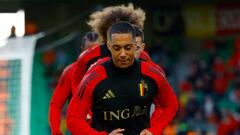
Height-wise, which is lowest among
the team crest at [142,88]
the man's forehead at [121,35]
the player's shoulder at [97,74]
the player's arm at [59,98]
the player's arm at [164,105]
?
the player's arm at [59,98]

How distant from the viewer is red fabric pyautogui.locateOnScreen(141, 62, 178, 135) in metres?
4.70

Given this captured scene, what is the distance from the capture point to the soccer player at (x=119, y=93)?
177 inches

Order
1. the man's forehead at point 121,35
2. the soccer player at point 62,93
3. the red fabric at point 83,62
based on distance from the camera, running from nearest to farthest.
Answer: the man's forehead at point 121,35, the red fabric at point 83,62, the soccer player at point 62,93

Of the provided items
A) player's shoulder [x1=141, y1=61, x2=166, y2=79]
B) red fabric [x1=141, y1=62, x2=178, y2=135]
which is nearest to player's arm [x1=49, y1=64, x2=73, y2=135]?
red fabric [x1=141, y1=62, x2=178, y2=135]

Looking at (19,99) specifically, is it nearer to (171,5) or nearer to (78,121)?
(78,121)

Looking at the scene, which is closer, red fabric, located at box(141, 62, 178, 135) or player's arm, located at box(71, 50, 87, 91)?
red fabric, located at box(141, 62, 178, 135)

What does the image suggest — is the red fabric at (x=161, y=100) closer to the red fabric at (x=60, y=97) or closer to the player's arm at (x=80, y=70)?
the player's arm at (x=80, y=70)

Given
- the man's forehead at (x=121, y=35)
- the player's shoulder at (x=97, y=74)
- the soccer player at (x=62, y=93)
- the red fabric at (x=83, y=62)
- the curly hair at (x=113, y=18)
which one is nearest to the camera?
the man's forehead at (x=121, y=35)

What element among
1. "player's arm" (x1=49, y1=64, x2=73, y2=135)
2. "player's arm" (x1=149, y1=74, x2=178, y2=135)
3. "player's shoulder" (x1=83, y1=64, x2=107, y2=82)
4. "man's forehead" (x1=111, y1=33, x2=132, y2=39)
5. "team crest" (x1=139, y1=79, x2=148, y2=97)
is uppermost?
"man's forehead" (x1=111, y1=33, x2=132, y2=39)

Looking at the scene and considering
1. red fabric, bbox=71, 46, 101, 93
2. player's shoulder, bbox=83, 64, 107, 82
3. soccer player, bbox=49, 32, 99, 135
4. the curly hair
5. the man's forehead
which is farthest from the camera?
soccer player, bbox=49, 32, 99, 135

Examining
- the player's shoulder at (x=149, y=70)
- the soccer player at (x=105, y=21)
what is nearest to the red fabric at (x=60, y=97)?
the soccer player at (x=105, y=21)

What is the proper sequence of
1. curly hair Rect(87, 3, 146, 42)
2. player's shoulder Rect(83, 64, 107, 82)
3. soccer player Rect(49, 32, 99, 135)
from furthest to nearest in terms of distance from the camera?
soccer player Rect(49, 32, 99, 135) → curly hair Rect(87, 3, 146, 42) → player's shoulder Rect(83, 64, 107, 82)

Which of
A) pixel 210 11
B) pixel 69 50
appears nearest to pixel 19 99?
pixel 69 50

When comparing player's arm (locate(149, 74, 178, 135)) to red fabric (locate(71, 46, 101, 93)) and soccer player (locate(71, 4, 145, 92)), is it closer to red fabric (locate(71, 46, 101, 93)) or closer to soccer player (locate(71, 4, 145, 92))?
soccer player (locate(71, 4, 145, 92))
